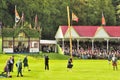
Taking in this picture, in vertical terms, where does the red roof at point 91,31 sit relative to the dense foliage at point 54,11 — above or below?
below

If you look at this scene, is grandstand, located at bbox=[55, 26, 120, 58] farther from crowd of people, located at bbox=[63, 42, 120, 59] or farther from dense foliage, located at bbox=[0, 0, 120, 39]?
dense foliage, located at bbox=[0, 0, 120, 39]

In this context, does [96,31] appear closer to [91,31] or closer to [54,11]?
[91,31]

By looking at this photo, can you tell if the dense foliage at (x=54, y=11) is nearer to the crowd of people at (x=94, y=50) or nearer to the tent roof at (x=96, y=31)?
the tent roof at (x=96, y=31)

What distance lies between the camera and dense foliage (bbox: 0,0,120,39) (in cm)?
9244

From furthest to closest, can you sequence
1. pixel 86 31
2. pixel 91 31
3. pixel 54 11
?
pixel 54 11 < pixel 86 31 < pixel 91 31

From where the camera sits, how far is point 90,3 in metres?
103

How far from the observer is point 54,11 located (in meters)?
96.4

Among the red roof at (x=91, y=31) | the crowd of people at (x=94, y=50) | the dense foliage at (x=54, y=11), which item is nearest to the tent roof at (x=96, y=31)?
the red roof at (x=91, y=31)

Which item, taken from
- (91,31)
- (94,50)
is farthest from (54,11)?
(94,50)

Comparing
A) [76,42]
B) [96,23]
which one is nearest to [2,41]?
[76,42]

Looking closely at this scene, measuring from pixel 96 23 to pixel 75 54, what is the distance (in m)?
28.4

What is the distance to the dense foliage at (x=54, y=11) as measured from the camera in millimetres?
92438

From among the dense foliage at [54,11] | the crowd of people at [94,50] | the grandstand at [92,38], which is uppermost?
the dense foliage at [54,11]

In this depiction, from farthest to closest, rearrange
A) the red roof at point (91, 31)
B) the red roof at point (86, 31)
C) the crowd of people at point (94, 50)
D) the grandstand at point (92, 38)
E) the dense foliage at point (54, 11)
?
the dense foliage at point (54, 11) → the red roof at point (86, 31) → the red roof at point (91, 31) → the grandstand at point (92, 38) → the crowd of people at point (94, 50)
